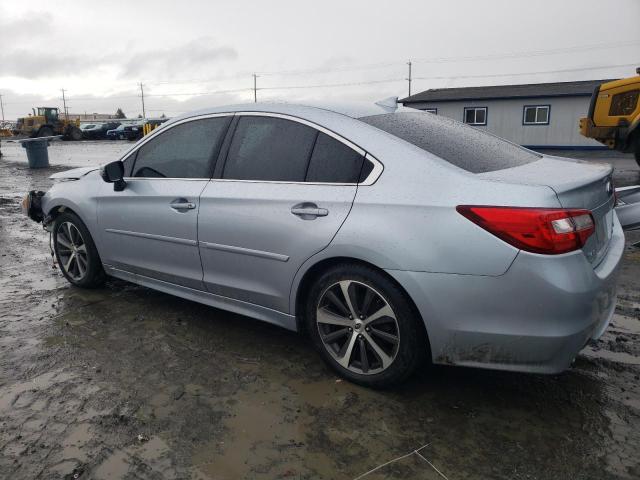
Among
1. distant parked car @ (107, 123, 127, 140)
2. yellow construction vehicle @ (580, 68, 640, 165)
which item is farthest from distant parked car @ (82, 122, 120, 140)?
yellow construction vehicle @ (580, 68, 640, 165)

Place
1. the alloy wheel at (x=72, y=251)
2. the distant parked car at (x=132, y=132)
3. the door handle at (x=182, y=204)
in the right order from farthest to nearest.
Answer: the distant parked car at (x=132, y=132), the alloy wheel at (x=72, y=251), the door handle at (x=182, y=204)

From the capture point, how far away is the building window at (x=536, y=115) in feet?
90.5

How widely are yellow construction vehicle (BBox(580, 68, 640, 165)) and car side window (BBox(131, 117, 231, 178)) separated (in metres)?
12.9

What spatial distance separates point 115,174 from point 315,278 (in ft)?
6.75

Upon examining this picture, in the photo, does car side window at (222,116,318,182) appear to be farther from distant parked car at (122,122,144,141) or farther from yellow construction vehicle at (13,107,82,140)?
distant parked car at (122,122,144,141)

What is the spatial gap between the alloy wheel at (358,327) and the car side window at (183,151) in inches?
54.6

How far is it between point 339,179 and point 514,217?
1038mm

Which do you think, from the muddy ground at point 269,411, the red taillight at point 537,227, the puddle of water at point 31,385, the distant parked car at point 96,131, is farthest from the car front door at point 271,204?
the distant parked car at point 96,131

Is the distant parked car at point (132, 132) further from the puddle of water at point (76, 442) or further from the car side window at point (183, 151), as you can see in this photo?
the puddle of water at point (76, 442)

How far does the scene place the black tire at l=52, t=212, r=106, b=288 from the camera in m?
4.81

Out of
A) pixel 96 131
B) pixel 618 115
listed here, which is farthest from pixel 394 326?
pixel 96 131

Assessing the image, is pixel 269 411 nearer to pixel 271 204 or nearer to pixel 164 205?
pixel 271 204

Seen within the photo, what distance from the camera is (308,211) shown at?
10.4 feet

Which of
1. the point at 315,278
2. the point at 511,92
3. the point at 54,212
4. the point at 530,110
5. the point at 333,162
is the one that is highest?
the point at 511,92
